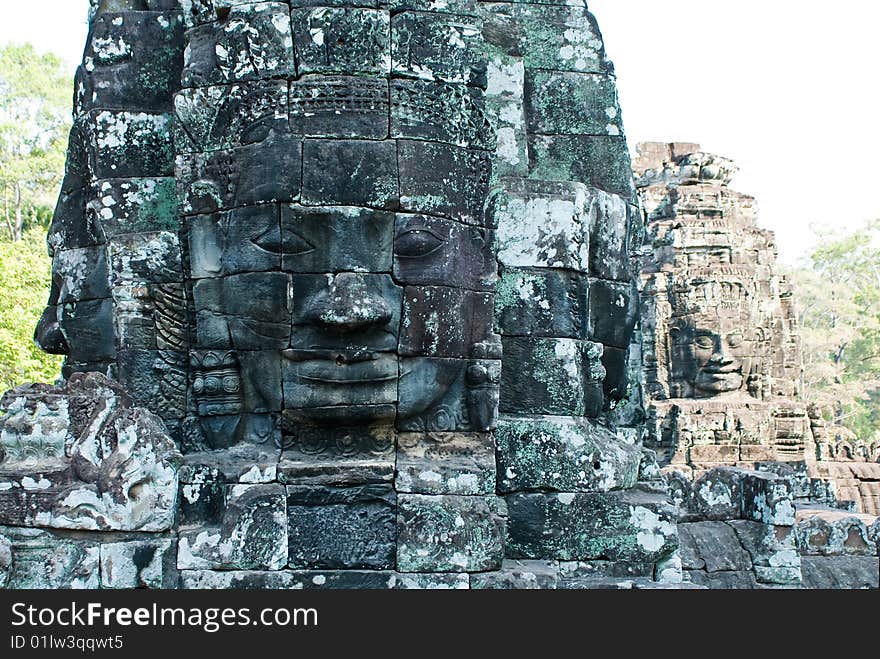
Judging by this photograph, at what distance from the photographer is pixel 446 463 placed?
4441 millimetres

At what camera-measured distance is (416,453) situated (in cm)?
448

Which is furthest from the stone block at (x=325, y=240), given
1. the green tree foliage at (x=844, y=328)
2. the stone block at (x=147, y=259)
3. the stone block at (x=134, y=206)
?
the green tree foliage at (x=844, y=328)

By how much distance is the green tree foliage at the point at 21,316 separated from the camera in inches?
547

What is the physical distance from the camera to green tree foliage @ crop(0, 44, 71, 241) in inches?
855

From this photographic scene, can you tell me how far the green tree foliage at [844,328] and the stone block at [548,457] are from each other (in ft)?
99.0

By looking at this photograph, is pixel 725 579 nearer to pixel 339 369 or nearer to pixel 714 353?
pixel 339 369

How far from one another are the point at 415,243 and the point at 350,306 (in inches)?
16.1

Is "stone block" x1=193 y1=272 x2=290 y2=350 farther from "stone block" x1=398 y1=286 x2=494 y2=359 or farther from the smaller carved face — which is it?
the smaller carved face

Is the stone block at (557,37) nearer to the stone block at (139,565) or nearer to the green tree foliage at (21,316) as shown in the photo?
the stone block at (139,565)

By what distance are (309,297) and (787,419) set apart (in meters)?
17.0

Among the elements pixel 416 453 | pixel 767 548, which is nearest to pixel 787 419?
pixel 767 548

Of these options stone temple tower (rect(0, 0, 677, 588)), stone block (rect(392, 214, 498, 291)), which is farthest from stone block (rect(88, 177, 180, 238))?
stone block (rect(392, 214, 498, 291))

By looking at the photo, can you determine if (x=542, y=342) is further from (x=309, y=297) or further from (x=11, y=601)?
(x=11, y=601)

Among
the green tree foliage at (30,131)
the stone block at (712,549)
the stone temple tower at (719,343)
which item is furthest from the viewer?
the green tree foliage at (30,131)
